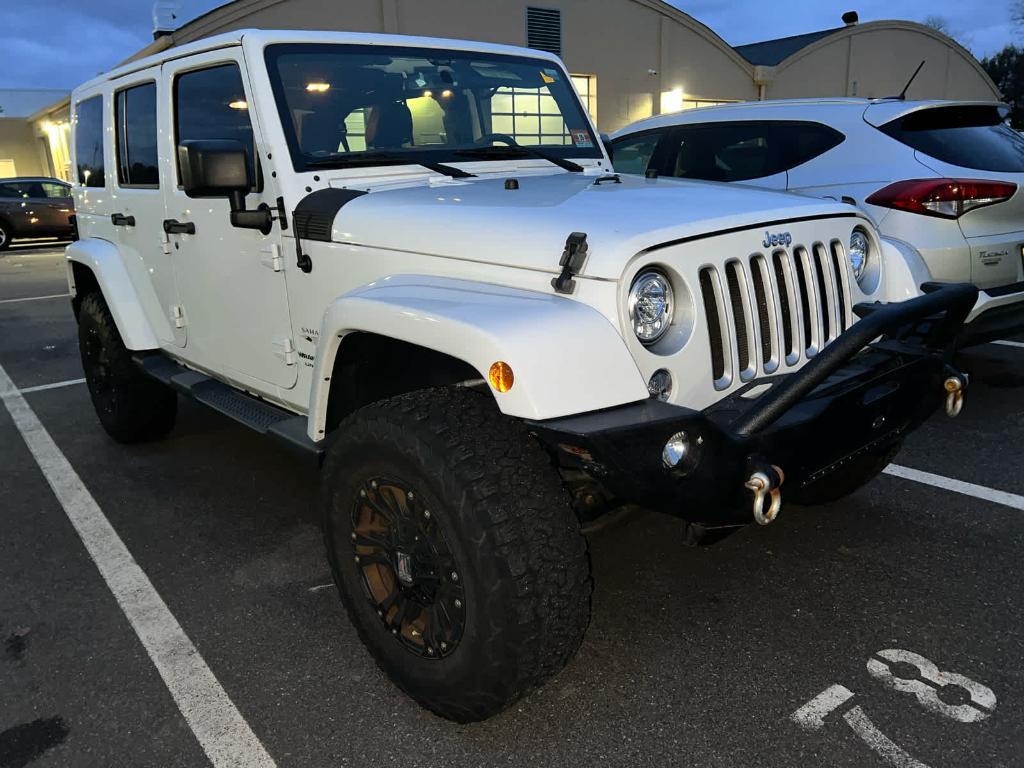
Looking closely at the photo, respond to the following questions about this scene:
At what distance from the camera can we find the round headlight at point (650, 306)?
2.19 m

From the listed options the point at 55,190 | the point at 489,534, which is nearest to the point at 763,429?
the point at 489,534

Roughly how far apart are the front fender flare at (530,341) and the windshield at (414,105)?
112cm

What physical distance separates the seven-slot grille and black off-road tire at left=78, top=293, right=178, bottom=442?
3411mm

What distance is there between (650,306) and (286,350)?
5.22 ft

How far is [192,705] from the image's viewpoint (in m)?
2.54

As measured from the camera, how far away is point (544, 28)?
2078 centimetres

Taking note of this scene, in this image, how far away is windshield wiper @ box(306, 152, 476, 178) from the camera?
3086 mm

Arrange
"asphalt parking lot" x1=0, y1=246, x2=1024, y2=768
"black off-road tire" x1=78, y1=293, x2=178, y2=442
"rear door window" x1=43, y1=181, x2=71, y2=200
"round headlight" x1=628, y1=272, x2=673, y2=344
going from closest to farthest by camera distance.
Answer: "round headlight" x1=628, y1=272, x2=673, y2=344
"asphalt parking lot" x1=0, y1=246, x2=1024, y2=768
"black off-road tire" x1=78, y1=293, x2=178, y2=442
"rear door window" x1=43, y1=181, x2=71, y2=200

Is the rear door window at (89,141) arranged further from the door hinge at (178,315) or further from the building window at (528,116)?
the building window at (528,116)

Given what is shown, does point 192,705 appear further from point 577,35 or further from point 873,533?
point 577,35

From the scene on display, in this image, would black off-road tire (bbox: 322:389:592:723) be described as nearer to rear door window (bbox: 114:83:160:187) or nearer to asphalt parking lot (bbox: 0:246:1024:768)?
asphalt parking lot (bbox: 0:246:1024:768)

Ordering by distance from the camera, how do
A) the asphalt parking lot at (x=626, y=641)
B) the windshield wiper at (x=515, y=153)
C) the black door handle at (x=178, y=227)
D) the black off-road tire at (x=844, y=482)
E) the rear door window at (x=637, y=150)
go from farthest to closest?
the rear door window at (x=637, y=150)
the black door handle at (x=178, y=227)
the windshield wiper at (x=515, y=153)
the black off-road tire at (x=844, y=482)
the asphalt parking lot at (x=626, y=641)

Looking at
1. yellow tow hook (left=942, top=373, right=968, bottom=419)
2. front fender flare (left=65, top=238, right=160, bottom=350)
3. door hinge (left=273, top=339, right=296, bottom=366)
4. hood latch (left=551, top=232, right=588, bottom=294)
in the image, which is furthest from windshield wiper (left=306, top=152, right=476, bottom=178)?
yellow tow hook (left=942, top=373, right=968, bottom=419)

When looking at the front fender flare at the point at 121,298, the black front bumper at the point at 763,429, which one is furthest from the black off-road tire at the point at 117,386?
the black front bumper at the point at 763,429
